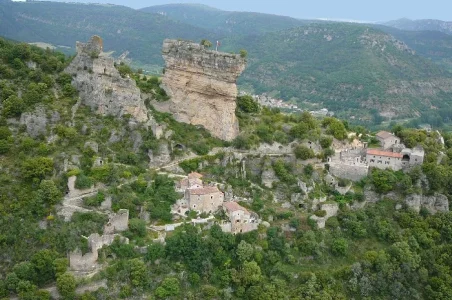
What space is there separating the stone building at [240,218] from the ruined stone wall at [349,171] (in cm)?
942

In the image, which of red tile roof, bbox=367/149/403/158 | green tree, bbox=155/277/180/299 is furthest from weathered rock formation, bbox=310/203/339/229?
green tree, bbox=155/277/180/299

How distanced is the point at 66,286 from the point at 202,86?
66.9 ft

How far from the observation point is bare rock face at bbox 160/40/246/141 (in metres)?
41.6

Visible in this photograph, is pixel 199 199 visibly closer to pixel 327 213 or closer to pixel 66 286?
pixel 327 213

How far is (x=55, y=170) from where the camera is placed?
116ft

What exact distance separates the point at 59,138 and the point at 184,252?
1362 cm

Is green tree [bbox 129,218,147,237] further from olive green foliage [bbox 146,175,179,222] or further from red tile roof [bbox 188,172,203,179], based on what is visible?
red tile roof [bbox 188,172,203,179]

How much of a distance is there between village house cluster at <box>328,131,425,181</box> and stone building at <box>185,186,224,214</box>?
1105 centimetres

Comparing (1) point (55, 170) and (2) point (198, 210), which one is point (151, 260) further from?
(1) point (55, 170)

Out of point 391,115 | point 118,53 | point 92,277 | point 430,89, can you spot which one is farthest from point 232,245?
point 118,53

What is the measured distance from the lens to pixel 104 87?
1650 inches

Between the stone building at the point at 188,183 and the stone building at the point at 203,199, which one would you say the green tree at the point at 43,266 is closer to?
the stone building at the point at 203,199

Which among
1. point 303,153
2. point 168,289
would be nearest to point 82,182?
point 168,289

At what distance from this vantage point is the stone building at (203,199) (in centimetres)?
3512
